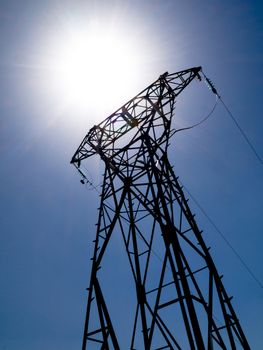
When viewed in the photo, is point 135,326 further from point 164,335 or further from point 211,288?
point 211,288

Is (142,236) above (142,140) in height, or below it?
below

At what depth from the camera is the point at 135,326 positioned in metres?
8.61

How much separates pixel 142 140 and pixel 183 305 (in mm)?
6330

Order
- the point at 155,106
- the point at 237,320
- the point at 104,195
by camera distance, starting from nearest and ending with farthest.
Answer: the point at 237,320
the point at 104,195
the point at 155,106

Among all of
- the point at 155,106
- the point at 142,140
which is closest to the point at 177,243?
the point at 142,140

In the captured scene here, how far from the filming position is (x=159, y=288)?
8.18m

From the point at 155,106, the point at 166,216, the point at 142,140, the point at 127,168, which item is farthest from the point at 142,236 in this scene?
the point at 155,106

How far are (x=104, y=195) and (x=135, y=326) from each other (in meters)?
4.75

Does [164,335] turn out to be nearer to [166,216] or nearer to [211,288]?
[211,288]

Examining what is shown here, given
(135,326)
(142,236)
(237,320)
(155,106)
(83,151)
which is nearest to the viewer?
(237,320)

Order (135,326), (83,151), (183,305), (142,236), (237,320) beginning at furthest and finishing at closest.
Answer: (83,151) < (142,236) < (135,326) < (237,320) < (183,305)

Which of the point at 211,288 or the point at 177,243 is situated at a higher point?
the point at 177,243

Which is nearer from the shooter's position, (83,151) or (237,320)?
(237,320)

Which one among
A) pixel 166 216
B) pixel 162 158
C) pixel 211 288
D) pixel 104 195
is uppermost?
pixel 162 158
